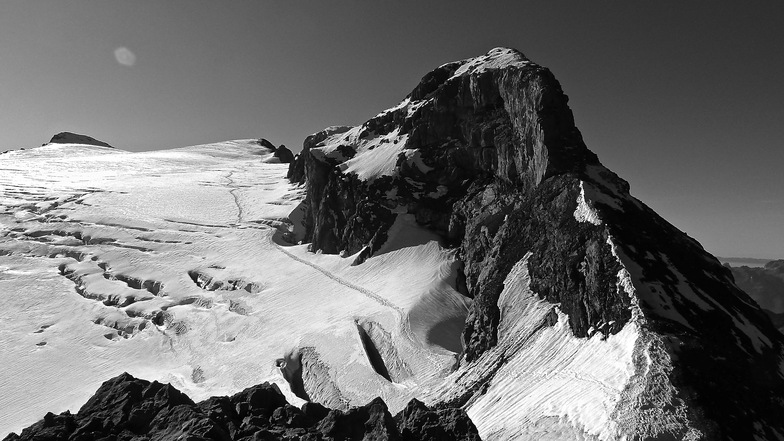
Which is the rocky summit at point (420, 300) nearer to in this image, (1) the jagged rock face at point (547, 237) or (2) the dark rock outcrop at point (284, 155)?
(1) the jagged rock face at point (547, 237)

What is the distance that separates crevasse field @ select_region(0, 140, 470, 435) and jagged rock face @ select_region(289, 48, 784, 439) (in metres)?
4.92

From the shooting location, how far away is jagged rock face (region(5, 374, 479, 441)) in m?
18.5

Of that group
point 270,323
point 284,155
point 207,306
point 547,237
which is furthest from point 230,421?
point 284,155

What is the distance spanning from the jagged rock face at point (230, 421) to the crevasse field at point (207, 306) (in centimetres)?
1888

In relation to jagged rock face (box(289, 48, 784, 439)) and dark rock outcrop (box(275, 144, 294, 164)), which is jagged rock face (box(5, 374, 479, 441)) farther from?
dark rock outcrop (box(275, 144, 294, 164))

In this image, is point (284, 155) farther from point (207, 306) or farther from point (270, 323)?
point (270, 323)

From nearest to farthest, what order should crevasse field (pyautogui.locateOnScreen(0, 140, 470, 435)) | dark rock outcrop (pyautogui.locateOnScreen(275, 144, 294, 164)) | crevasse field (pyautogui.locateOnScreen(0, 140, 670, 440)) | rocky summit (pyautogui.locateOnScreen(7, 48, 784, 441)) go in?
1. rocky summit (pyautogui.locateOnScreen(7, 48, 784, 441))
2. crevasse field (pyautogui.locateOnScreen(0, 140, 670, 440))
3. crevasse field (pyautogui.locateOnScreen(0, 140, 470, 435))
4. dark rock outcrop (pyautogui.locateOnScreen(275, 144, 294, 164))

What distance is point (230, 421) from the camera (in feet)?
64.6

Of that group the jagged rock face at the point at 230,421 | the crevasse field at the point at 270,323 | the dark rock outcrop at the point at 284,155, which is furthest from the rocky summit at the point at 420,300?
the dark rock outcrop at the point at 284,155

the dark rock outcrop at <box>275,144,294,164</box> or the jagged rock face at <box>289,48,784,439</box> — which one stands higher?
the dark rock outcrop at <box>275,144,294,164</box>

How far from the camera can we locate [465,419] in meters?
19.0

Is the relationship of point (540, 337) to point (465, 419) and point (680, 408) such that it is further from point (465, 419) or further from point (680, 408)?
point (465, 419)

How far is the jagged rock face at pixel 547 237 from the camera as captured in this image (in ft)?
85.7

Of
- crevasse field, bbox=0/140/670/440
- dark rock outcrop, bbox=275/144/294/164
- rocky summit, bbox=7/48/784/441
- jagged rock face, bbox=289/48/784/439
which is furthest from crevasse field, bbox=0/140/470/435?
dark rock outcrop, bbox=275/144/294/164
